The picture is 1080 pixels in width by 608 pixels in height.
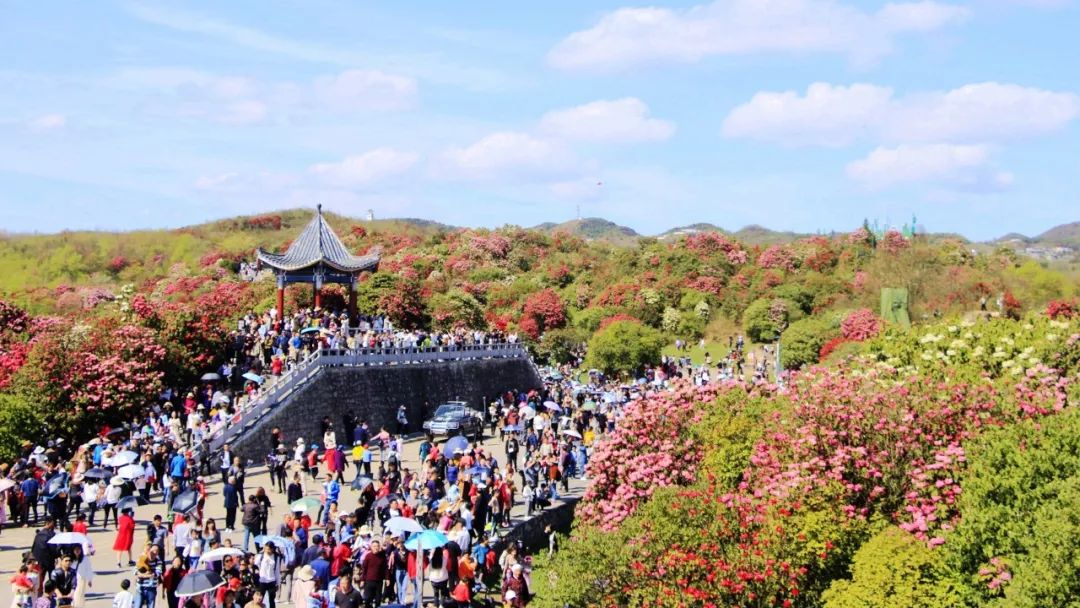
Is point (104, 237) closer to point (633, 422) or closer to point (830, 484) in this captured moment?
point (633, 422)

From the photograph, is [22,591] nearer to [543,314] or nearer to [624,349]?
[624,349]

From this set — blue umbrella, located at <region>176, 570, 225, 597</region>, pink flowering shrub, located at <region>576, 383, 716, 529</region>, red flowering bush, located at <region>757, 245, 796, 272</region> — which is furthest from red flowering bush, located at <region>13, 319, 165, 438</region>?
red flowering bush, located at <region>757, 245, 796, 272</region>

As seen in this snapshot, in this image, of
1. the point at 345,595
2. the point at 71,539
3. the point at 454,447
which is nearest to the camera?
the point at 345,595

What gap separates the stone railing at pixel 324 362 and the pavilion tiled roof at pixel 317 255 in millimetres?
4960

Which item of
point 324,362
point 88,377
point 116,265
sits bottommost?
point 324,362

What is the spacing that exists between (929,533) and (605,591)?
5291 millimetres

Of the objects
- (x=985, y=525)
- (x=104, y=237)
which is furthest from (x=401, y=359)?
(x=104, y=237)

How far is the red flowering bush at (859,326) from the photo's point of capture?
1823 inches

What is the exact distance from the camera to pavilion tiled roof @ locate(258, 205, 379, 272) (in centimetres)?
3821

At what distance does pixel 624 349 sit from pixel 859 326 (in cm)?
1072

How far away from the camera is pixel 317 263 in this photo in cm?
3816

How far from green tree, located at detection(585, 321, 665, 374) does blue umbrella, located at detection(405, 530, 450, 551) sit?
31449 mm

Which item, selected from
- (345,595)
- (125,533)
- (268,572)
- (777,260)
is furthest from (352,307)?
(777,260)

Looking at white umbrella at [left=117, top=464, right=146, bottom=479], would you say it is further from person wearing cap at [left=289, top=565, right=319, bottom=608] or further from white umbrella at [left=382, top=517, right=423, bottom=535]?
person wearing cap at [left=289, top=565, right=319, bottom=608]
